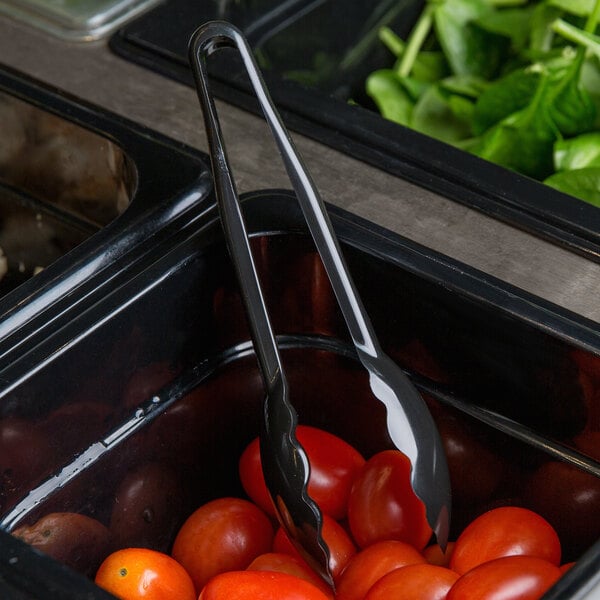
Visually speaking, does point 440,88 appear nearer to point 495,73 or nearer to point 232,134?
point 495,73

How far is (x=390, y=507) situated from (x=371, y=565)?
0.05m

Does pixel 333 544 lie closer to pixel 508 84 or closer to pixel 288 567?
pixel 288 567

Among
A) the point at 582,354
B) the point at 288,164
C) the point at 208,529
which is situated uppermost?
the point at 288,164

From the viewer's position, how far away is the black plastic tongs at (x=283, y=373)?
69 centimetres

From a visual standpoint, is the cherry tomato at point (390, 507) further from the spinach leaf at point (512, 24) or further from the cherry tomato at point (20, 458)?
the spinach leaf at point (512, 24)

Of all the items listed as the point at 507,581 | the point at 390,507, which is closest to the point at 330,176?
the point at 390,507

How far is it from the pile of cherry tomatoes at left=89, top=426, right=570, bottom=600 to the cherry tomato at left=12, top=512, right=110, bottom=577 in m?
0.03

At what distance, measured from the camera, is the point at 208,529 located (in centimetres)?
79

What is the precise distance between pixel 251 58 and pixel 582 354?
1.01 feet

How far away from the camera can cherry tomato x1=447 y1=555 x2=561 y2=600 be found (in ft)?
2.05

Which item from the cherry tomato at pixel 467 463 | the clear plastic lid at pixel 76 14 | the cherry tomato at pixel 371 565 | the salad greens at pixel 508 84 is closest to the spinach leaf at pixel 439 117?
the salad greens at pixel 508 84

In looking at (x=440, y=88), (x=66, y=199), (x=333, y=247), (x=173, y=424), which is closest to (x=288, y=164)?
(x=333, y=247)

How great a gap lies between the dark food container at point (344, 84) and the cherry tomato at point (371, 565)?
327 millimetres

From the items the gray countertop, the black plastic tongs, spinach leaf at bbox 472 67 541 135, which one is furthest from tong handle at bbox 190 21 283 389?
spinach leaf at bbox 472 67 541 135
